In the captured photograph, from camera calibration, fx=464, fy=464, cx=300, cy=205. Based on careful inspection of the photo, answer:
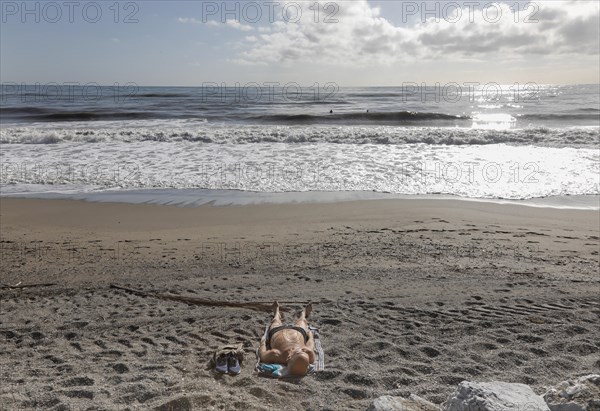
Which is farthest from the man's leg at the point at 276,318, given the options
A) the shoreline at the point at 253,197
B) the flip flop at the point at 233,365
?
the shoreline at the point at 253,197

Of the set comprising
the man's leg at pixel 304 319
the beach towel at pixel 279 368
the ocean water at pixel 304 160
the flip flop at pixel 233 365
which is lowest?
the beach towel at pixel 279 368

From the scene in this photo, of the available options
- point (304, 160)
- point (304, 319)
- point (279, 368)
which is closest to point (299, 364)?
point (279, 368)

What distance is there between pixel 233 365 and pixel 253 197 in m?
6.01

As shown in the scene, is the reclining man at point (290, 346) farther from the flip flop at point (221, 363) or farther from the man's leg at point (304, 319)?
the flip flop at point (221, 363)

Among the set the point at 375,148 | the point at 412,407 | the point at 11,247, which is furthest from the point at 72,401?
the point at 375,148

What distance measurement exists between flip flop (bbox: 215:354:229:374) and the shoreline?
549cm

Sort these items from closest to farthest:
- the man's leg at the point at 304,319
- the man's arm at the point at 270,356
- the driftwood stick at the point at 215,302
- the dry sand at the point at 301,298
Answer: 1. the dry sand at the point at 301,298
2. the man's arm at the point at 270,356
3. the man's leg at the point at 304,319
4. the driftwood stick at the point at 215,302

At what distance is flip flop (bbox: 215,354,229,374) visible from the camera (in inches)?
145

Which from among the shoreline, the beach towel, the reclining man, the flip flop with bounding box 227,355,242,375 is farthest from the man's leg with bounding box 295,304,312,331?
the shoreline

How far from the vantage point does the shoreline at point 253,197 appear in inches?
358

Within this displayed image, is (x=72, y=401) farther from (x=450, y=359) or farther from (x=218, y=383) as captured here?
(x=450, y=359)

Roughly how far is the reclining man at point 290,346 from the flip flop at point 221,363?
30 centimetres

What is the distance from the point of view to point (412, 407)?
2.61 m

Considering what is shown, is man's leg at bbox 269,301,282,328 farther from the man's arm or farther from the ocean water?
the ocean water
